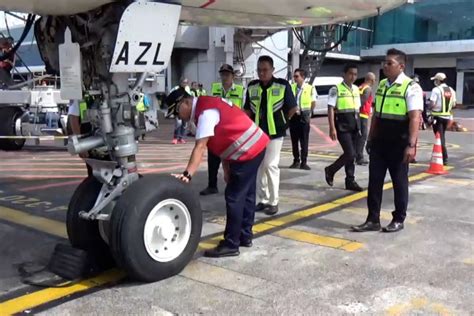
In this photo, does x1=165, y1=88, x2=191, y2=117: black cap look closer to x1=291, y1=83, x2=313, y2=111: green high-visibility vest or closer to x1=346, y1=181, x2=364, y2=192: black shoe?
x1=346, y1=181, x2=364, y2=192: black shoe

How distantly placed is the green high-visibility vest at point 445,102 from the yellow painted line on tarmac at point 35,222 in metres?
7.39

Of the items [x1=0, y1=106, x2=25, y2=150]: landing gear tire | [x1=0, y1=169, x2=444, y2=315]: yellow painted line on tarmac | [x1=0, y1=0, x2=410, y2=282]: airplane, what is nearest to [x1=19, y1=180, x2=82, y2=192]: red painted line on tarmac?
[x1=0, y1=169, x2=444, y2=315]: yellow painted line on tarmac

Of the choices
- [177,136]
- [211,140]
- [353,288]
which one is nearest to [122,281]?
[211,140]

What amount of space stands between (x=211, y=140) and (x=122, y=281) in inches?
52.0

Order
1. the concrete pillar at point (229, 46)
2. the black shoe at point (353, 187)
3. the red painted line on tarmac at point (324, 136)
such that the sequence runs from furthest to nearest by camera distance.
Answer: the concrete pillar at point (229, 46) → the red painted line on tarmac at point (324, 136) → the black shoe at point (353, 187)

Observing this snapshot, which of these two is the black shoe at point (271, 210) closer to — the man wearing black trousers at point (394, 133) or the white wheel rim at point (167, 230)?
the man wearing black trousers at point (394, 133)

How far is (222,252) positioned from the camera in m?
4.84

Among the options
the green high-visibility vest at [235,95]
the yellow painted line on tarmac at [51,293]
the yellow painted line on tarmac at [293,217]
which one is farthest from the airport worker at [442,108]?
the yellow painted line on tarmac at [51,293]

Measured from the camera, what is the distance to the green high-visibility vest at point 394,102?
5.48 meters

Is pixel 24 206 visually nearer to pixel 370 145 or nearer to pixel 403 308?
pixel 370 145

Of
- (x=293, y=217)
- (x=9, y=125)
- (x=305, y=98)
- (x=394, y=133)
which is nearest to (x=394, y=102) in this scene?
(x=394, y=133)

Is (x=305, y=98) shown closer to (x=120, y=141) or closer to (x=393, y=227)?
(x=393, y=227)

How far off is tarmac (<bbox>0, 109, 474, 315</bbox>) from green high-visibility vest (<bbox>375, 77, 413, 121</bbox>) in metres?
1.19

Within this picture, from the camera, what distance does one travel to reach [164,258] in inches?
169
